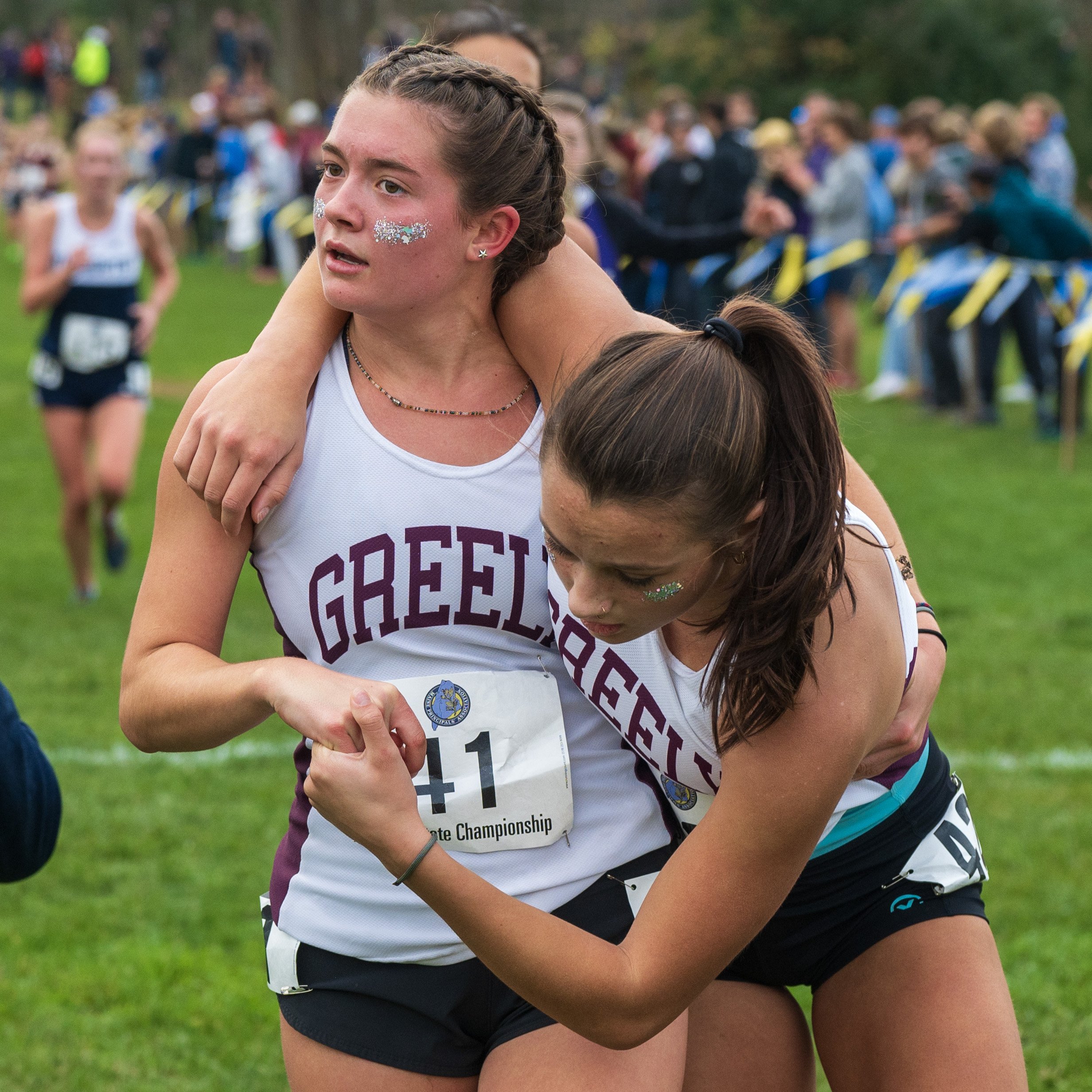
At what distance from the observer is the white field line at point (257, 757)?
5.66m

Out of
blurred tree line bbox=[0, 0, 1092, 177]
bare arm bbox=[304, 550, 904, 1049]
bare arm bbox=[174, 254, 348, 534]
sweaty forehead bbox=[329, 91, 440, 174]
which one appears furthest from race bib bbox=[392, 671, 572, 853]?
blurred tree line bbox=[0, 0, 1092, 177]

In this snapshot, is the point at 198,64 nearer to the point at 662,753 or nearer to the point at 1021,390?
the point at 1021,390

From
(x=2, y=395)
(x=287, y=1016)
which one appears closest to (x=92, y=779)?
(x=287, y=1016)

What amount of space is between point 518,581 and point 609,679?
21 centimetres

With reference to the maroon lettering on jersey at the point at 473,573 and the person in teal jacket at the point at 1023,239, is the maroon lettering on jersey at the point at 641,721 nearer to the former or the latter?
the maroon lettering on jersey at the point at 473,573

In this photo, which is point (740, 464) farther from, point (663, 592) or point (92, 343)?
point (92, 343)

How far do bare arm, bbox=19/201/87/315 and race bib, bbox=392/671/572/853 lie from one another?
20.3 ft

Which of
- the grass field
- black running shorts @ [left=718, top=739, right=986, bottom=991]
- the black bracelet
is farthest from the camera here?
the grass field

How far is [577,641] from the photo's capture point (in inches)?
85.1

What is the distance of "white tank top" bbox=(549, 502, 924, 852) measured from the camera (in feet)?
6.86

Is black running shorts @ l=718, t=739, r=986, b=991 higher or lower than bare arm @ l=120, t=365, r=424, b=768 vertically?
lower

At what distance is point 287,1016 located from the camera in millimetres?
2260

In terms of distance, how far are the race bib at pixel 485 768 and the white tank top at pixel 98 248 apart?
6400 mm

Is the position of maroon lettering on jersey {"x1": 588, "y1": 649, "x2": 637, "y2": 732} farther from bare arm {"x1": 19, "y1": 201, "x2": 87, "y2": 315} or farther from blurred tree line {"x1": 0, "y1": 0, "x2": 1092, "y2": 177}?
blurred tree line {"x1": 0, "y1": 0, "x2": 1092, "y2": 177}
